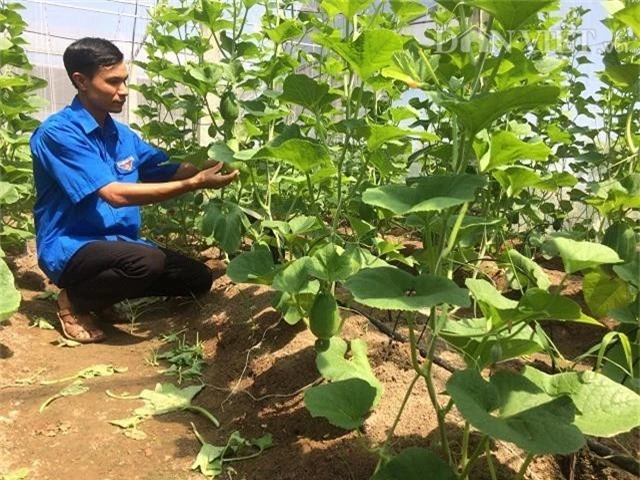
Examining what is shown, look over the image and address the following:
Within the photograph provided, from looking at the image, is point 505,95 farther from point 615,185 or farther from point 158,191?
point 158,191

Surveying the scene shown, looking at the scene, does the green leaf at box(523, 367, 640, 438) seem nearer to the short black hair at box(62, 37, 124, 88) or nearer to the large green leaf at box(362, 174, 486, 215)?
the large green leaf at box(362, 174, 486, 215)

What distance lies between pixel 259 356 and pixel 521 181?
0.98m

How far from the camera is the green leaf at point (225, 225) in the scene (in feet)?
6.70

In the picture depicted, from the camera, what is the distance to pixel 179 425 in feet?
5.37

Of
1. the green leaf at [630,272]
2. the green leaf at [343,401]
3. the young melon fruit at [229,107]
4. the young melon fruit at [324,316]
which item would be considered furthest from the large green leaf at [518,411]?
the young melon fruit at [229,107]

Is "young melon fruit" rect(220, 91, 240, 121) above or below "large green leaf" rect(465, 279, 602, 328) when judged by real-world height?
above

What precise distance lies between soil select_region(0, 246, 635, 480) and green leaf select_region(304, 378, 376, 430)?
9 cm

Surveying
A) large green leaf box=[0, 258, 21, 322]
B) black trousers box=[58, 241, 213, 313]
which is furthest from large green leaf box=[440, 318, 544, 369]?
black trousers box=[58, 241, 213, 313]

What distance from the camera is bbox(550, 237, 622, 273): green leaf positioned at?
0.96 m

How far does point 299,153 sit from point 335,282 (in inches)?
21.5

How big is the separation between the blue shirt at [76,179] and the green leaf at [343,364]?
1305 mm

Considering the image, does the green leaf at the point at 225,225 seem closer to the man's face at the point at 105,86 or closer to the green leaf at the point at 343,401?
the man's face at the point at 105,86

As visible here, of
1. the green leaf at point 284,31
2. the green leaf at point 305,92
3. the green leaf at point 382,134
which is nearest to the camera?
→ the green leaf at point 382,134

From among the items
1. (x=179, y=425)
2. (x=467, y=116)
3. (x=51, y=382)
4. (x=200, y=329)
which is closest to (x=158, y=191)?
(x=200, y=329)
